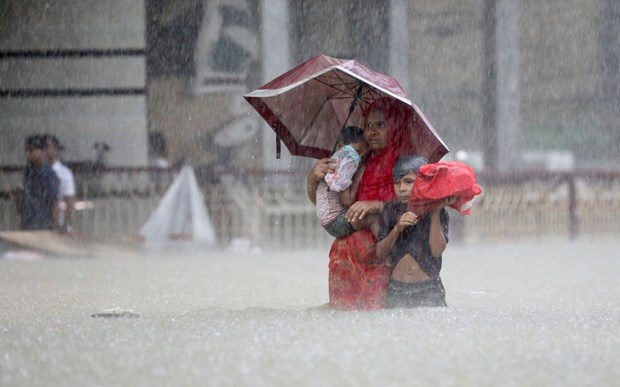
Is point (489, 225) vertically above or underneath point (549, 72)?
underneath

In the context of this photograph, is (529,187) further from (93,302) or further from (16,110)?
(93,302)

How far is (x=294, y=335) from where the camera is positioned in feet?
14.5

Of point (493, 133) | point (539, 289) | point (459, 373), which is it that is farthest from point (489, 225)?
point (459, 373)

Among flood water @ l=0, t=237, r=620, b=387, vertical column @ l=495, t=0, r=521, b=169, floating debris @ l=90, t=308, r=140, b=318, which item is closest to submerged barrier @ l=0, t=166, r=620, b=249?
vertical column @ l=495, t=0, r=521, b=169

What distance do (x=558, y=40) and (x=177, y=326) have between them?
18.5 metres

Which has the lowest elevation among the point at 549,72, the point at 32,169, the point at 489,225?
the point at 489,225

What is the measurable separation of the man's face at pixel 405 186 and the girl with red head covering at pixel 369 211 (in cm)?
10

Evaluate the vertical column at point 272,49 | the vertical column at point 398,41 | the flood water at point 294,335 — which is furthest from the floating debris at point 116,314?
the vertical column at point 398,41

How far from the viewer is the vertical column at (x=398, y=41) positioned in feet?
49.5

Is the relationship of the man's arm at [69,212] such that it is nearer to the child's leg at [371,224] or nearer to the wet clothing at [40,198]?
the wet clothing at [40,198]

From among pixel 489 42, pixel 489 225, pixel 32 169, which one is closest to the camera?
pixel 32 169

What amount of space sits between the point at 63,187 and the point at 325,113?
6.55 m

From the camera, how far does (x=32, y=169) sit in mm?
11523

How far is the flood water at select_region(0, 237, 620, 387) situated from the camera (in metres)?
3.57
